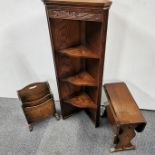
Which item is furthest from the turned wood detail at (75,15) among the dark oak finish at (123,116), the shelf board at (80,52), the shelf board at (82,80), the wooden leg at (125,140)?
the wooden leg at (125,140)

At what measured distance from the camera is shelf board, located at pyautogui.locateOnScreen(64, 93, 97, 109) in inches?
68.7

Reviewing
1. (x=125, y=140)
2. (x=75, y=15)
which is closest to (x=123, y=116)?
(x=125, y=140)

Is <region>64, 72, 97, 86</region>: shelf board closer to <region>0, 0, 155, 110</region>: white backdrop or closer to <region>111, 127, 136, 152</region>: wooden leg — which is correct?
<region>0, 0, 155, 110</region>: white backdrop

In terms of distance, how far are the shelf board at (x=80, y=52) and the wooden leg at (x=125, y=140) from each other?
0.72 m

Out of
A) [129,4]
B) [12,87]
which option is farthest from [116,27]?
[12,87]

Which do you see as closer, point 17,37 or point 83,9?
point 83,9

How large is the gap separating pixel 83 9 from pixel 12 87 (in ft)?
5.23

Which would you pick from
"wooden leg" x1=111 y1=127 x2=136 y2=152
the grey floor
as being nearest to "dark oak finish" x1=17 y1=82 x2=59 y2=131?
the grey floor

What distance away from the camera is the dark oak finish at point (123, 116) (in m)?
1.38

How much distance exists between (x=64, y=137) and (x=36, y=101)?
0.51 meters

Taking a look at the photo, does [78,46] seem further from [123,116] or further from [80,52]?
[123,116]

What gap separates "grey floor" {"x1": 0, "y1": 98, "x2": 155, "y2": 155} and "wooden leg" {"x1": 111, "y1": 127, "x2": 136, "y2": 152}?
0.16 ft

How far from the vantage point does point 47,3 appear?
113 centimetres

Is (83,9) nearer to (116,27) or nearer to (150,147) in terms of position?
(116,27)
